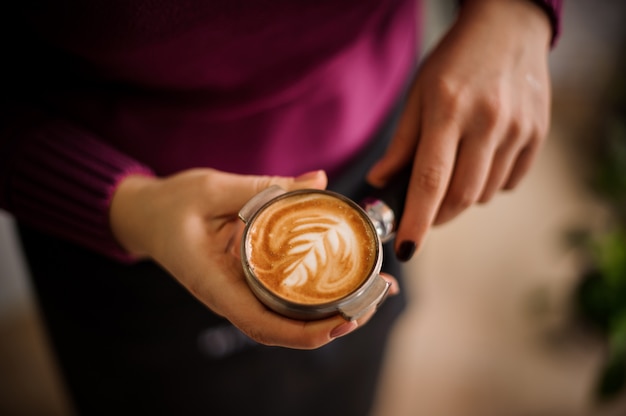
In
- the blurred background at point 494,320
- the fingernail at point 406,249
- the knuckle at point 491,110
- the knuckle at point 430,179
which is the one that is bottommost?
the blurred background at point 494,320

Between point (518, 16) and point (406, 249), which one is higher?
point (518, 16)

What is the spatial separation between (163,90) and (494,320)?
5.67 ft

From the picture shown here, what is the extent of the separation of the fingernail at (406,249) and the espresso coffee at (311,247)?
10 centimetres

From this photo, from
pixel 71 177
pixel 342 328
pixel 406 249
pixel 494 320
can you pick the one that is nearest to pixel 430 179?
pixel 406 249

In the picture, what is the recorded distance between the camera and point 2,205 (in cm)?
92

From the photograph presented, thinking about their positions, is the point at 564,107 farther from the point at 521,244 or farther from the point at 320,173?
the point at 320,173

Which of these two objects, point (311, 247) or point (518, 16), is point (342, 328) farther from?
point (518, 16)

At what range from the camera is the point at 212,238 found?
0.76 metres

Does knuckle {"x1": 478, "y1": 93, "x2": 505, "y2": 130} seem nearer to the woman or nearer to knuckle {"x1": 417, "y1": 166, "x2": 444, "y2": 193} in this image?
the woman

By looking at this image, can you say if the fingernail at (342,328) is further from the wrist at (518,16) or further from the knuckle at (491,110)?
the wrist at (518,16)

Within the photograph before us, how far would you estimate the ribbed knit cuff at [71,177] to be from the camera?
2.77 ft

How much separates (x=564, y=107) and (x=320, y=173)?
233cm

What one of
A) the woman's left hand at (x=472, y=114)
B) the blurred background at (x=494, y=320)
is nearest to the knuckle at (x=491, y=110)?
the woman's left hand at (x=472, y=114)

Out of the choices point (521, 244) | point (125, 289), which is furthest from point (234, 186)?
point (521, 244)
